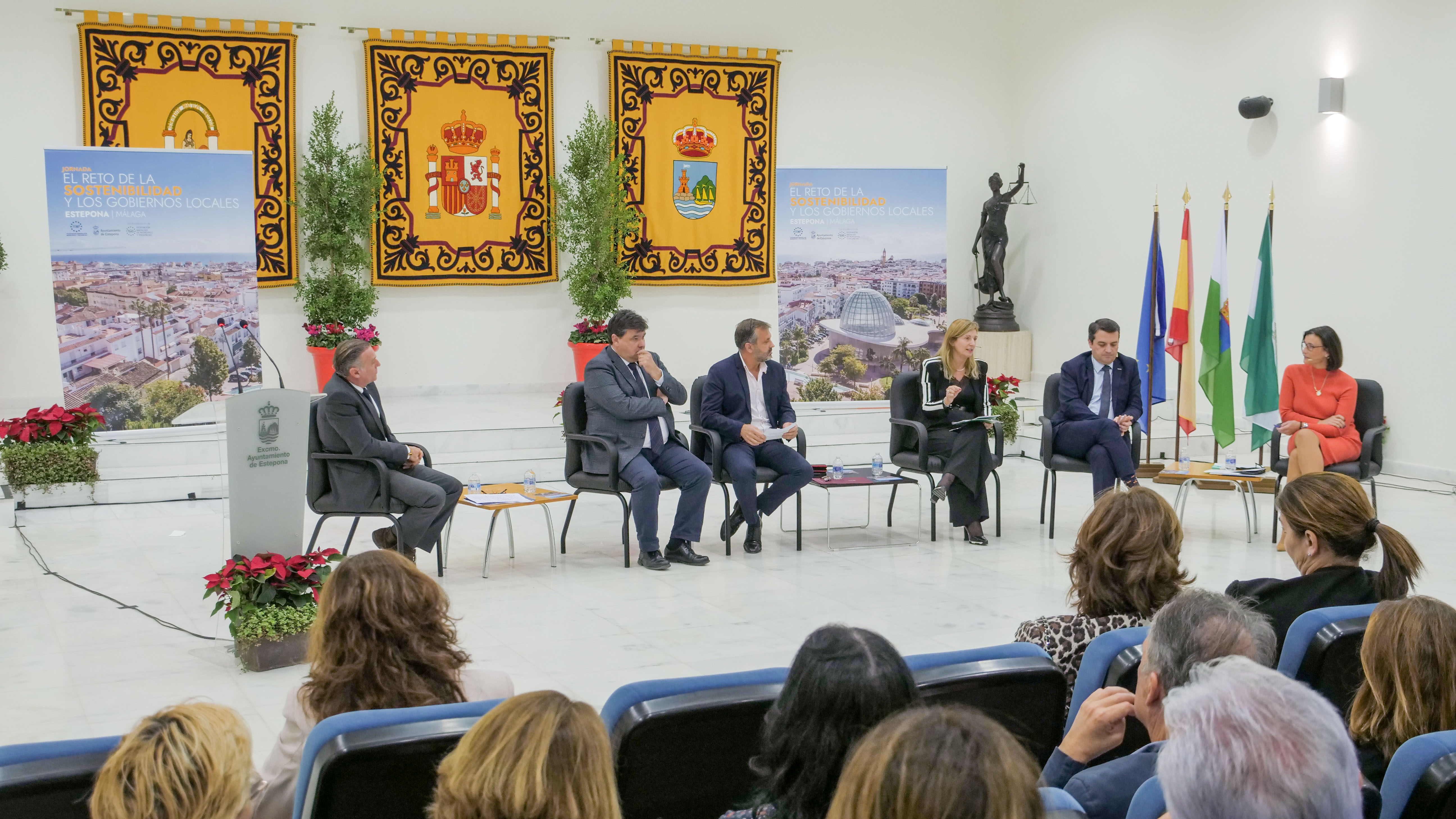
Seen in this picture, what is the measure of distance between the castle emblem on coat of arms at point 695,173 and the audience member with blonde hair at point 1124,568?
355 inches

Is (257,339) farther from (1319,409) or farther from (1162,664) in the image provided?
(1162,664)

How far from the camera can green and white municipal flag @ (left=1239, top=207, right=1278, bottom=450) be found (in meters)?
7.33

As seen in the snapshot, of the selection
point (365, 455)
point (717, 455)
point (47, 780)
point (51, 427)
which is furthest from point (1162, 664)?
point (51, 427)

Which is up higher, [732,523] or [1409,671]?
[1409,671]

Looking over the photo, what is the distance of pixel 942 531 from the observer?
6.75 metres

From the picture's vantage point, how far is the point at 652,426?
6074mm

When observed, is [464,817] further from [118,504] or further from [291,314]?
[291,314]

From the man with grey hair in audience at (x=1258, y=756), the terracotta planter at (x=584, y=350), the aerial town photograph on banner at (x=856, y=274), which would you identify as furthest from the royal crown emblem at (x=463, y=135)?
the man with grey hair in audience at (x=1258, y=756)

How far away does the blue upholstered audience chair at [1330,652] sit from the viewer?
2.31m

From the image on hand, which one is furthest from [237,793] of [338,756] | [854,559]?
[854,559]

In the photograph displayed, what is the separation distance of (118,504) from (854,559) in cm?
452

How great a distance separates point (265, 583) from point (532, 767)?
3.30 metres

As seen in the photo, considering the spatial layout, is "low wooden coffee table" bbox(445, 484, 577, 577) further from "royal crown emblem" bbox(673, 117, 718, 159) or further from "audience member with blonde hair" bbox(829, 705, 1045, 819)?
"royal crown emblem" bbox(673, 117, 718, 159)

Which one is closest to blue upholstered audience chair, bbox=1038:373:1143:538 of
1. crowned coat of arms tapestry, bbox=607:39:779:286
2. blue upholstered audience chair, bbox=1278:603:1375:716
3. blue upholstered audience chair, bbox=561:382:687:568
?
blue upholstered audience chair, bbox=561:382:687:568
